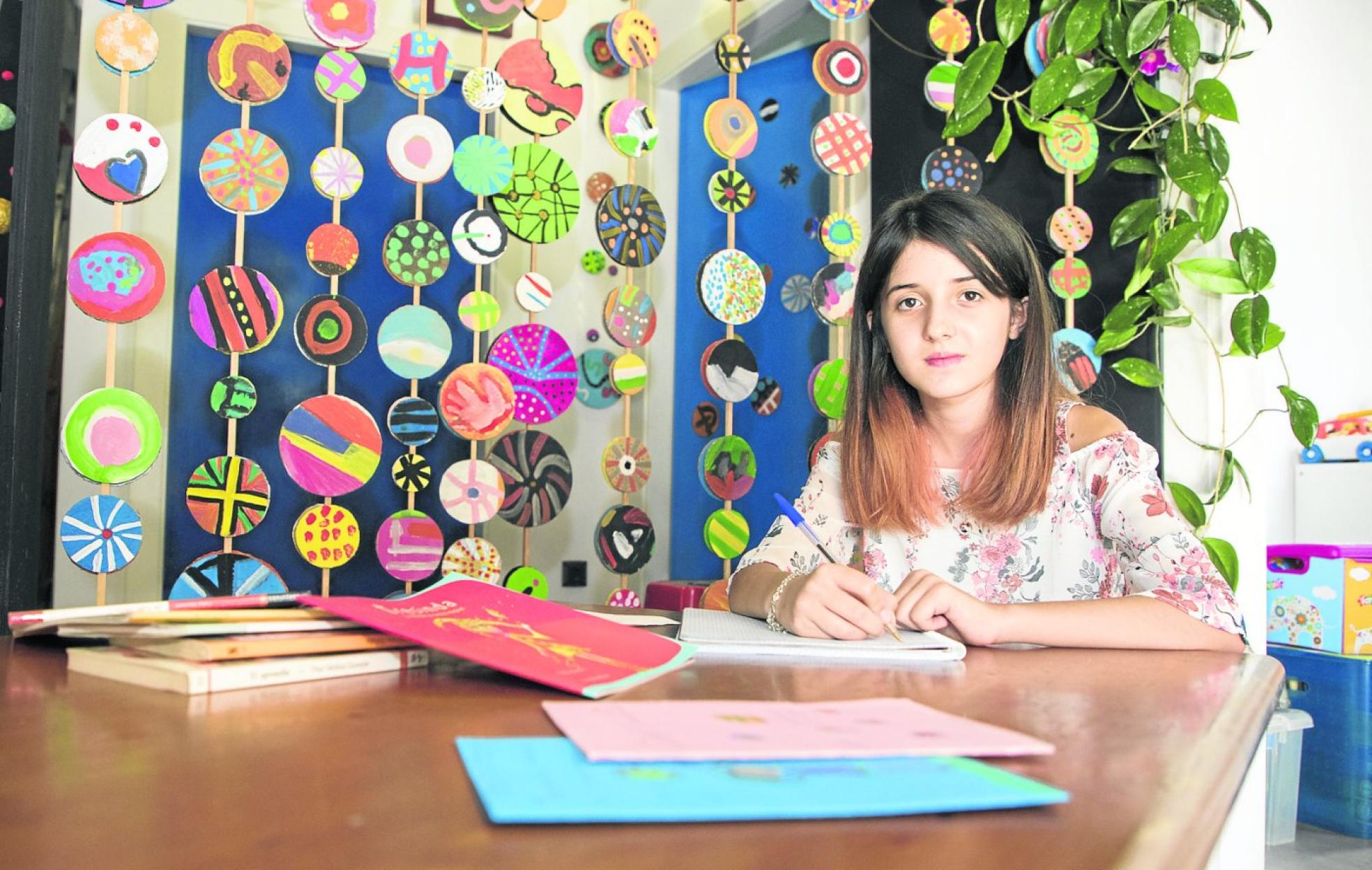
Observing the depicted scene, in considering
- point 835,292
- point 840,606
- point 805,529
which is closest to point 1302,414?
point 835,292

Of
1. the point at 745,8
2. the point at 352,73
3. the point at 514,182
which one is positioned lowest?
the point at 514,182

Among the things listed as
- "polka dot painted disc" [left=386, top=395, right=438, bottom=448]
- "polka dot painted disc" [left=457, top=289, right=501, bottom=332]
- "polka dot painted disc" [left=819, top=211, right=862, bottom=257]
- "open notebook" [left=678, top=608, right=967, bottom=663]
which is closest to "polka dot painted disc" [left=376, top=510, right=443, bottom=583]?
"polka dot painted disc" [left=386, top=395, right=438, bottom=448]

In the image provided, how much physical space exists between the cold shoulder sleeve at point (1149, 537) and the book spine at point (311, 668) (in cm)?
79

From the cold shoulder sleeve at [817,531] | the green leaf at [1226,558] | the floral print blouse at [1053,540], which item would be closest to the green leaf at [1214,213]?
the green leaf at [1226,558]

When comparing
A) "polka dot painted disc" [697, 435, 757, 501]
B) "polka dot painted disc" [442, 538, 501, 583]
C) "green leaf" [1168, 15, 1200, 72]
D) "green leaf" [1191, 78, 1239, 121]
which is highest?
"green leaf" [1168, 15, 1200, 72]

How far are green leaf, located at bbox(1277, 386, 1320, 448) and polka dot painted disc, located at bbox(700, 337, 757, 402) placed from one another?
3.66ft

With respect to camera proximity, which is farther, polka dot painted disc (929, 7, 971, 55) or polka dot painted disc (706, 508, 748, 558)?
polka dot painted disc (706, 508, 748, 558)

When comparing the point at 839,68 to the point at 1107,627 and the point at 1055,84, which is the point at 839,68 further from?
the point at 1107,627

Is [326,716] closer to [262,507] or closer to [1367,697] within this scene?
[262,507]

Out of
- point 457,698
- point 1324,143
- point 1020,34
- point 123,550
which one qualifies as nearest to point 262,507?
point 123,550

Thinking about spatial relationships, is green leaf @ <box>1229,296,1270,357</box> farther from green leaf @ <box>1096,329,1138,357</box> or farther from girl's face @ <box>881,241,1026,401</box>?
girl's face @ <box>881,241,1026,401</box>

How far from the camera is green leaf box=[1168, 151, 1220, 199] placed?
1.95 meters

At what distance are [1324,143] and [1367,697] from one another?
4.75 ft

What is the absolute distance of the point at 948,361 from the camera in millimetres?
1479
